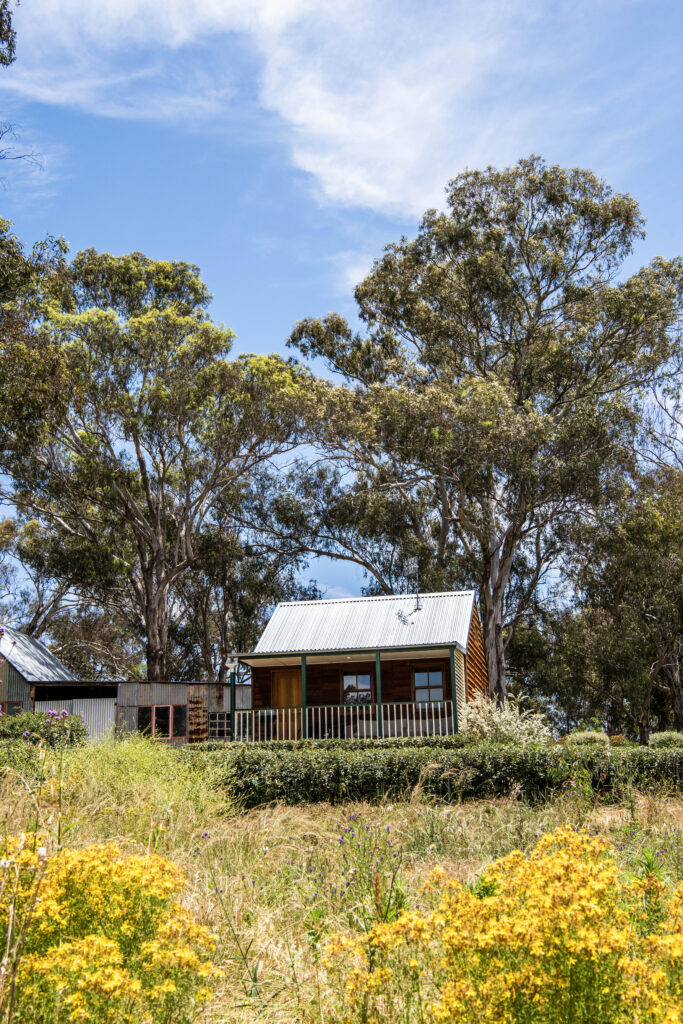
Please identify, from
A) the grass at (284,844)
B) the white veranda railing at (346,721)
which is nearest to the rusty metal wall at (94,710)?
the white veranda railing at (346,721)

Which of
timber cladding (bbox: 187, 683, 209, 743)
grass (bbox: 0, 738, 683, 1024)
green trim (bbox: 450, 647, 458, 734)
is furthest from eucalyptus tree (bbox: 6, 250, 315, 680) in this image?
grass (bbox: 0, 738, 683, 1024)

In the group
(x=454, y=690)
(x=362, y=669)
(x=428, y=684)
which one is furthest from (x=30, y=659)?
(x=454, y=690)

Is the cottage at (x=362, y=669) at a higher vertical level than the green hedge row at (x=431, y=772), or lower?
higher

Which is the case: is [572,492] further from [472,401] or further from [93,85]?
[93,85]

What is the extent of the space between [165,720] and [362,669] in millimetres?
7284

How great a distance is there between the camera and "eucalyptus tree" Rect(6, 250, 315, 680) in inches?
1038

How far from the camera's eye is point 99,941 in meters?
3.18

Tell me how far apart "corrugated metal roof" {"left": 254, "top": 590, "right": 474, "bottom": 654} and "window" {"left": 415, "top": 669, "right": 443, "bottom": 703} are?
1651mm

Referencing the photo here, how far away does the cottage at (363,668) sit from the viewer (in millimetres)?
19500

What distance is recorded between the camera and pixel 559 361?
31.1m

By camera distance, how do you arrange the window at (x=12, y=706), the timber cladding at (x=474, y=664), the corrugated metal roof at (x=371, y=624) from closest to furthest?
the corrugated metal roof at (x=371, y=624) < the timber cladding at (x=474, y=664) < the window at (x=12, y=706)

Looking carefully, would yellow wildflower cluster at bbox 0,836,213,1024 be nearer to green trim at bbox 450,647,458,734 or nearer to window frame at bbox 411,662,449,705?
green trim at bbox 450,647,458,734

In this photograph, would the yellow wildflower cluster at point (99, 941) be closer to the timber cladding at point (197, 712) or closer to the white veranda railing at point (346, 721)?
the white veranda railing at point (346, 721)

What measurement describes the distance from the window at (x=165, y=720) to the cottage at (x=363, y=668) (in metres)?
4.46
